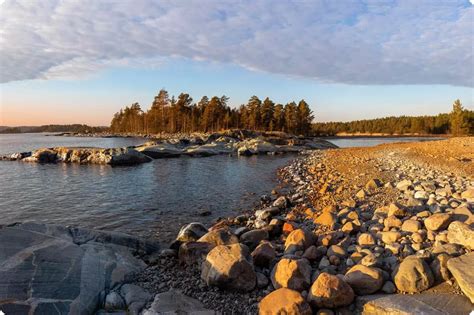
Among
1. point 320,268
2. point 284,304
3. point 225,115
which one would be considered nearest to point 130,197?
point 320,268

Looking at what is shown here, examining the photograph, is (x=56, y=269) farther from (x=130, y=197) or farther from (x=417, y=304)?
(x=130, y=197)

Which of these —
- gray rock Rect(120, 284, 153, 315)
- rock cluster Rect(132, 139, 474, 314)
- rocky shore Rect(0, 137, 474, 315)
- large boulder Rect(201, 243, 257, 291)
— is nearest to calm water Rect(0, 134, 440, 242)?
rocky shore Rect(0, 137, 474, 315)

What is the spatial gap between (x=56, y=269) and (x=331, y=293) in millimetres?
5493

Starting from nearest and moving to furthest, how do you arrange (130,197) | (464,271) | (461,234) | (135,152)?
(464,271), (461,234), (130,197), (135,152)

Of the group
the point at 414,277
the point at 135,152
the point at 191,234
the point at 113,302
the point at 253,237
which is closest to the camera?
the point at 414,277

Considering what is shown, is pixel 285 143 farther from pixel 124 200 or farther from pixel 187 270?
pixel 187 270

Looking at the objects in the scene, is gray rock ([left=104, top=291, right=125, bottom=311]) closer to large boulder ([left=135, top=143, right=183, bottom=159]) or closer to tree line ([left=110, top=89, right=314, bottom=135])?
large boulder ([left=135, top=143, right=183, bottom=159])

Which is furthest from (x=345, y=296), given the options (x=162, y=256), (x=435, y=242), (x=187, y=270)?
(x=162, y=256)

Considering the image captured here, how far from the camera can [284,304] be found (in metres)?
5.27

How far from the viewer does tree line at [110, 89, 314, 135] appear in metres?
93.7

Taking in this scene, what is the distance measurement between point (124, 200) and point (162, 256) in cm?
961

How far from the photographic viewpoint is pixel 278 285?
617 centimetres

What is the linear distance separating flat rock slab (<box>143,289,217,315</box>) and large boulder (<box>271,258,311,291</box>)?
149 cm

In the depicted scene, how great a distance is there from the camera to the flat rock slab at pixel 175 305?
5.54 m
